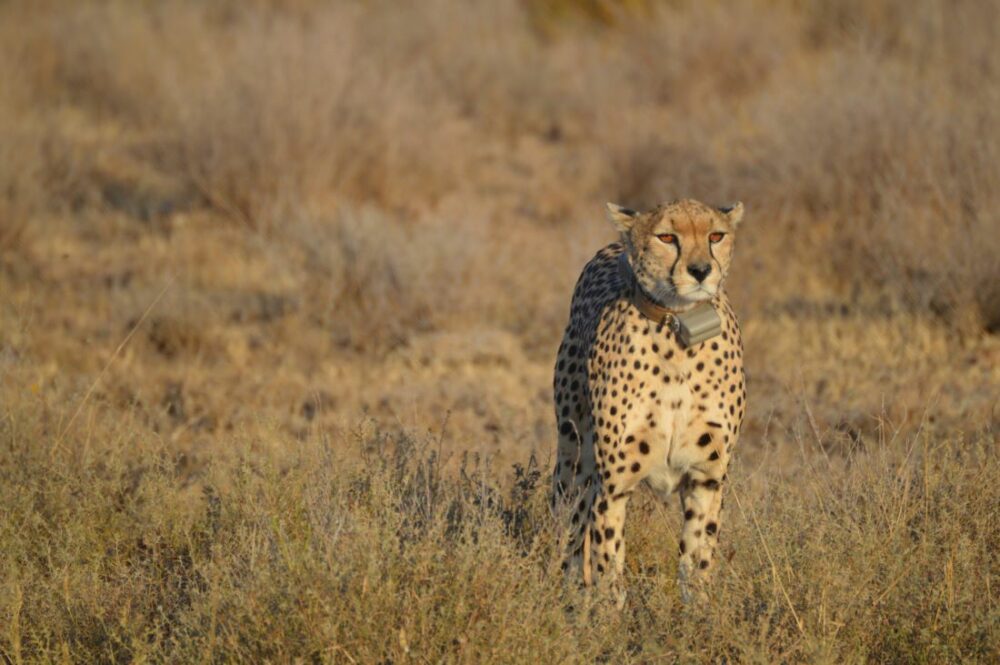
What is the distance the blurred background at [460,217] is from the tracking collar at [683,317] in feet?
2.79

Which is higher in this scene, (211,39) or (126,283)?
(211,39)

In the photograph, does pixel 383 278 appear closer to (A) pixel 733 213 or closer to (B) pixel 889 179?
(B) pixel 889 179

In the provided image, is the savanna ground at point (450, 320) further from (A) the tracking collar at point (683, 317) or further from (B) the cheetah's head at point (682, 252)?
(B) the cheetah's head at point (682, 252)

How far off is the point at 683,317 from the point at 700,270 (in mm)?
126

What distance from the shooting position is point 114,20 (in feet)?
37.5

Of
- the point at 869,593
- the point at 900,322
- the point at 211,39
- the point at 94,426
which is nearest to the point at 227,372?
the point at 94,426

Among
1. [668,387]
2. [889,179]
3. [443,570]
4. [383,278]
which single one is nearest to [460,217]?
[383,278]

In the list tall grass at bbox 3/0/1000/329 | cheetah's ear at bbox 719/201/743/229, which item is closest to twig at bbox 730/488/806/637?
cheetah's ear at bbox 719/201/743/229

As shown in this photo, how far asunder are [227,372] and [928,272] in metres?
3.16

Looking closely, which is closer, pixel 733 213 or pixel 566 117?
pixel 733 213

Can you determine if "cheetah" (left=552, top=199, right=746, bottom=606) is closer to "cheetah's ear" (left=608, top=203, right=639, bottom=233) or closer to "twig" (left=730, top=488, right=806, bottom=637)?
"cheetah's ear" (left=608, top=203, right=639, bottom=233)

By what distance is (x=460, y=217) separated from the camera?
784 cm

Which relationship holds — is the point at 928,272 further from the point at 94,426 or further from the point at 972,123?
the point at 94,426

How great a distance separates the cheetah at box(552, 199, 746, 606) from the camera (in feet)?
10.6
